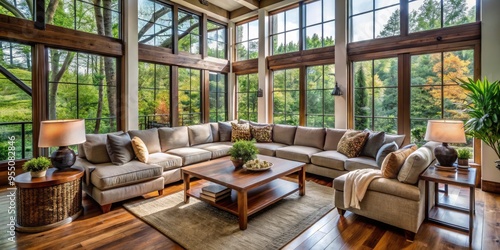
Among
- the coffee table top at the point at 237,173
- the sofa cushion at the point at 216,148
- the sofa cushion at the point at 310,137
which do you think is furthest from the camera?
the sofa cushion at the point at 310,137

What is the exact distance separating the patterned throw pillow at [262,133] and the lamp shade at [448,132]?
3.07 m

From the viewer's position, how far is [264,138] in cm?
539

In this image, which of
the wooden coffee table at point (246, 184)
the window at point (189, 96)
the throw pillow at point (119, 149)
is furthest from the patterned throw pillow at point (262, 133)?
the throw pillow at point (119, 149)

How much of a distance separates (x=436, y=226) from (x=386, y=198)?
2.20 feet

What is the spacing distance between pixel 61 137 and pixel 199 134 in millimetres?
2596

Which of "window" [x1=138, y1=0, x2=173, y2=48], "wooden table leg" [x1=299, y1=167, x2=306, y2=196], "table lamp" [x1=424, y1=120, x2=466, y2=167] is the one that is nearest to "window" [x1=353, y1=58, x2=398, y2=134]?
"table lamp" [x1=424, y1=120, x2=466, y2=167]

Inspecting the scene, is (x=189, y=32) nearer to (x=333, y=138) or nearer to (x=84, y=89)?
(x=84, y=89)

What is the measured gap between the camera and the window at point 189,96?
5852 mm

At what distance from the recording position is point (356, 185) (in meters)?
2.65

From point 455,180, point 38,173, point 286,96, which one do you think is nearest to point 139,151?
point 38,173

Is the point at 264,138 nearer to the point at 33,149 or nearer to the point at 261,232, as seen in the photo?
the point at 261,232

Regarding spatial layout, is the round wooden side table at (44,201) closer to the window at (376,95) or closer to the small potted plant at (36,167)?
the small potted plant at (36,167)

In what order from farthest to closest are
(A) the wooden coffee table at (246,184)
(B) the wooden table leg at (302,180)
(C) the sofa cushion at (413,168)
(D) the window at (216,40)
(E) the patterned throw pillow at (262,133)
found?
(D) the window at (216,40)
(E) the patterned throw pillow at (262,133)
(B) the wooden table leg at (302,180)
(A) the wooden coffee table at (246,184)
(C) the sofa cushion at (413,168)

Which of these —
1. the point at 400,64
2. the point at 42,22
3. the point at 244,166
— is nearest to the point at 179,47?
the point at 42,22
